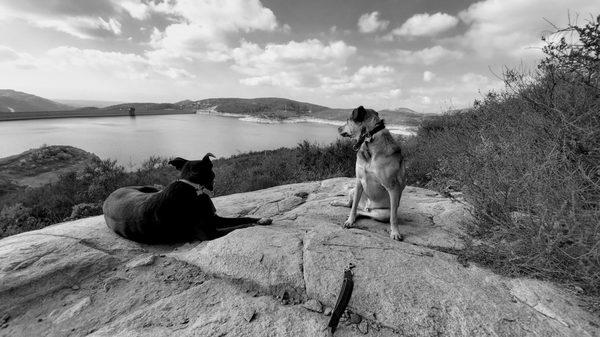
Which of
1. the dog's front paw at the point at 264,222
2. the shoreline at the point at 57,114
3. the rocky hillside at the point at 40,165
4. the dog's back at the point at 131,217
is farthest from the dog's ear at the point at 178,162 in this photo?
the shoreline at the point at 57,114

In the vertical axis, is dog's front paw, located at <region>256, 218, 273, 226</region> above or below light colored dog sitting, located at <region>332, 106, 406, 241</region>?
below

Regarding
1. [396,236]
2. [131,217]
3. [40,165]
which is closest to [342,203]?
[396,236]

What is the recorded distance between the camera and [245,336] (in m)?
2.23

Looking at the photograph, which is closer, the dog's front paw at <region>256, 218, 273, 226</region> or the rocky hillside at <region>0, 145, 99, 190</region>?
the dog's front paw at <region>256, 218, 273, 226</region>

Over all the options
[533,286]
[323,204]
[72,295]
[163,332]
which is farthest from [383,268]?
[72,295]

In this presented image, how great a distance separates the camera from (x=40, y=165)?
16359 millimetres

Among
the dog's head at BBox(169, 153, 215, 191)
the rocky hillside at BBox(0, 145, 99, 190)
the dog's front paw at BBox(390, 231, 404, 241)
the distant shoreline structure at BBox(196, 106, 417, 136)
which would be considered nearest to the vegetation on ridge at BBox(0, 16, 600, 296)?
the dog's front paw at BBox(390, 231, 404, 241)

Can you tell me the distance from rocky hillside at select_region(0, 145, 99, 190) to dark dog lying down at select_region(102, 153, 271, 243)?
11816 millimetres

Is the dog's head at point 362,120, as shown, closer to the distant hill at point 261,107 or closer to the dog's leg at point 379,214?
the dog's leg at point 379,214

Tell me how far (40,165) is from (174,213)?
1782cm

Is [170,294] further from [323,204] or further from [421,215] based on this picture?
[421,215]

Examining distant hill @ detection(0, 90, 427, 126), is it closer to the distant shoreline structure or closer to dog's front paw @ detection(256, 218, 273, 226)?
the distant shoreline structure

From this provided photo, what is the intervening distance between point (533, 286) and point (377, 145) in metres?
2.57

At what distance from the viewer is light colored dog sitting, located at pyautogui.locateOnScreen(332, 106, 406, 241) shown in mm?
4391
